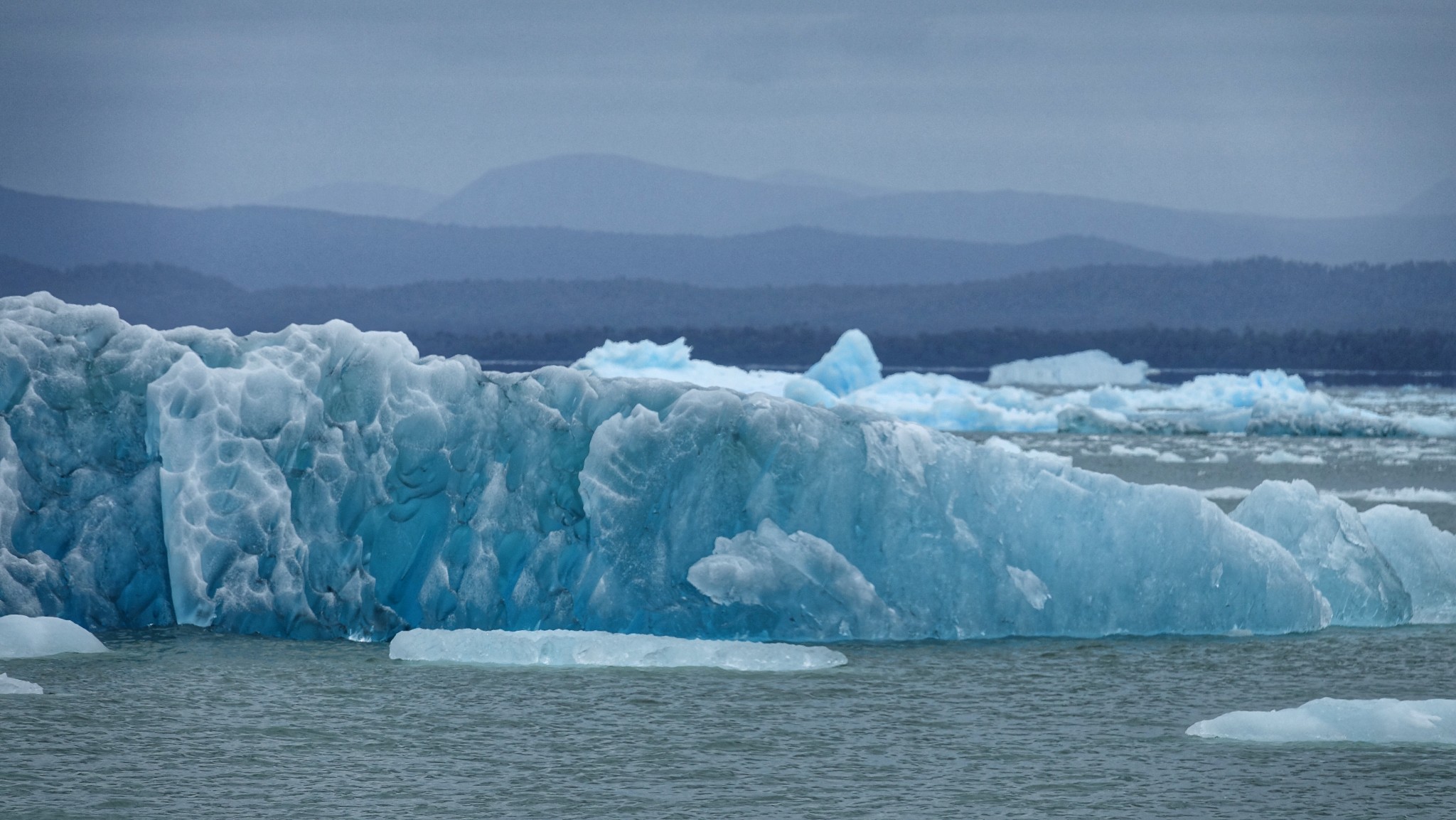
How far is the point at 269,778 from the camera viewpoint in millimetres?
8328

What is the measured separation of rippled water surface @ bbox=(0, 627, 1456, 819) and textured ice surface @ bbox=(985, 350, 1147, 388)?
2262 inches

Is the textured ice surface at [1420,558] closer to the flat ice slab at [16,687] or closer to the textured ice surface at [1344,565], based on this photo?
the textured ice surface at [1344,565]

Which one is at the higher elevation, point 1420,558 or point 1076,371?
point 1076,371

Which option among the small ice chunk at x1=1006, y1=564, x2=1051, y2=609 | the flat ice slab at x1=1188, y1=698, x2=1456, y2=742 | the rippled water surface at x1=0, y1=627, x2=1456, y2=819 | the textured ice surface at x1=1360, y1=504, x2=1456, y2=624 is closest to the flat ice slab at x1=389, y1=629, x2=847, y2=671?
the rippled water surface at x1=0, y1=627, x2=1456, y2=819

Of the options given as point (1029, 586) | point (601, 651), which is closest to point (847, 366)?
point (1029, 586)

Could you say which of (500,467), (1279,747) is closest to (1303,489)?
(1279,747)

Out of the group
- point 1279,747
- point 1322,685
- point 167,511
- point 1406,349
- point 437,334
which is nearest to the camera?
point 1279,747

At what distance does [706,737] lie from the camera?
30.3ft

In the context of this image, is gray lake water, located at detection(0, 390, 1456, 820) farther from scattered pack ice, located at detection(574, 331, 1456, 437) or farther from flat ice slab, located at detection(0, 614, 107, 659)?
scattered pack ice, located at detection(574, 331, 1456, 437)

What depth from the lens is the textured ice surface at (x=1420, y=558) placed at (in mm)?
13109

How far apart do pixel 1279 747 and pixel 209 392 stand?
710 centimetres

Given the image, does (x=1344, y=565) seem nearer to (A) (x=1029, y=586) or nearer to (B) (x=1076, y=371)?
(A) (x=1029, y=586)

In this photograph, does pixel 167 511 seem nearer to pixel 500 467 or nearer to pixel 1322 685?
pixel 500 467

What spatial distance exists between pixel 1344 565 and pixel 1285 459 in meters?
18.7
